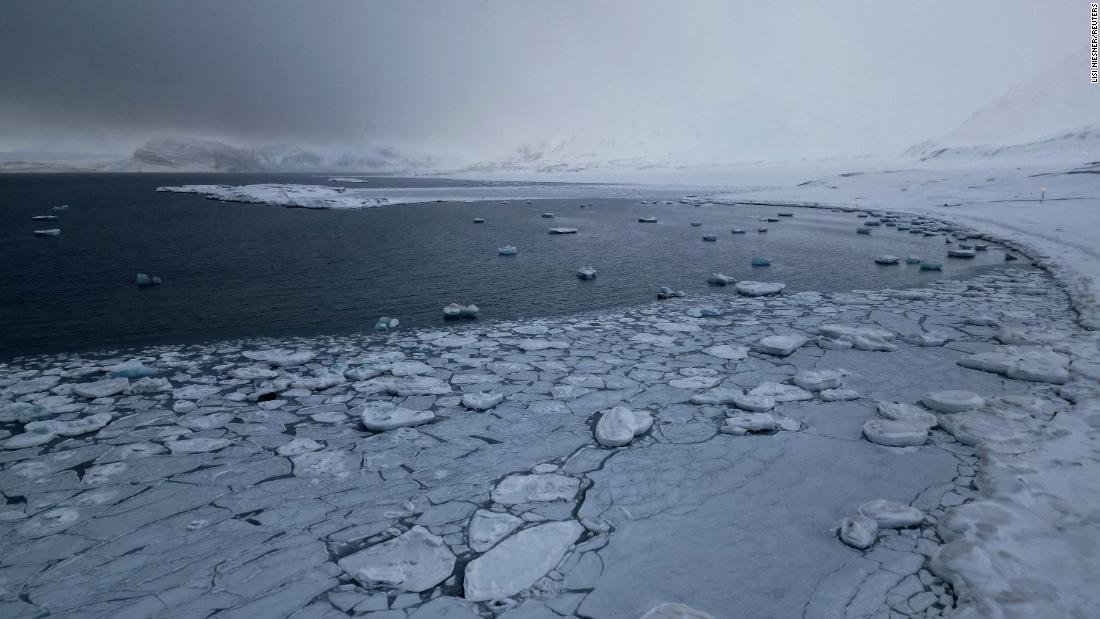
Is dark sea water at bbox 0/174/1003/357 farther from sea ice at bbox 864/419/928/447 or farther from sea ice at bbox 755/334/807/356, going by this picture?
sea ice at bbox 864/419/928/447

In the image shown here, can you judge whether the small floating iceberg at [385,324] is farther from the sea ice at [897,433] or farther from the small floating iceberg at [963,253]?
the small floating iceberg at [963,253]

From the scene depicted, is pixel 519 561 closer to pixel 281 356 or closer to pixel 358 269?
pixel 281 356

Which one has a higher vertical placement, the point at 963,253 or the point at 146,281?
the point at 963,253

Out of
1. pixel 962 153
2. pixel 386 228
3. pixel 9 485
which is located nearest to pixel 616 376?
pixel 9 485

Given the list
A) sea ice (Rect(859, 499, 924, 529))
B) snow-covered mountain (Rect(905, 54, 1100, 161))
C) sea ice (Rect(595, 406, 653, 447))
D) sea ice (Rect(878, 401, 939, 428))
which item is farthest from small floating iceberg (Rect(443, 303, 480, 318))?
snow-covered mountain (Rect(905, 54, 1100, 161))

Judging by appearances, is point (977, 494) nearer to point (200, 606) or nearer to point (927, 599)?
point (927, 599)

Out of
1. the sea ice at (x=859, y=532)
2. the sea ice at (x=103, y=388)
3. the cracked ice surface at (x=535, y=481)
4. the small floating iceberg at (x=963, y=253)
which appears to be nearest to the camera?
the cracked ice surface at (x=535, y=481)

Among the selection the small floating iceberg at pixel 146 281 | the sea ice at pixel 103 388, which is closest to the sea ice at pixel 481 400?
the sea ice at pixel 103 388

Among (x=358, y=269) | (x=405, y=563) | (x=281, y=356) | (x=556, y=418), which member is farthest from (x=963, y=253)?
(x=405, y=563)
